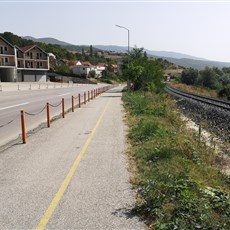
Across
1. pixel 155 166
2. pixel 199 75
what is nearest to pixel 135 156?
pixel 155 166

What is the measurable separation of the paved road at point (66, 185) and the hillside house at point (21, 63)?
7248 centimetres

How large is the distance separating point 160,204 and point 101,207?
3.26 feet

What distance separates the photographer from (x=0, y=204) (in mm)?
5805

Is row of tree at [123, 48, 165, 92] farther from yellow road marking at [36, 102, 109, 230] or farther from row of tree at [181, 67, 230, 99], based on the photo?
row of tree at [181, 67, 230, 99]

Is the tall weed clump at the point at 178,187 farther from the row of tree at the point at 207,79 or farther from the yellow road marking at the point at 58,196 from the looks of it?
the row of tree at the point at 207,79

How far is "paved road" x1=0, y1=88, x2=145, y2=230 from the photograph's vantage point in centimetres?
516

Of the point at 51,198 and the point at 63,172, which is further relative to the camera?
the point at 63,172

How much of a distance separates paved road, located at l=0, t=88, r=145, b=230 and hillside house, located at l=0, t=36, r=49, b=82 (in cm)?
7248

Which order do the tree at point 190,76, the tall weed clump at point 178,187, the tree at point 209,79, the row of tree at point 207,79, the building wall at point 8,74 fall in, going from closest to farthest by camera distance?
the tall weed clump at point 178,187 → the building wall at point 8,74 → the row of tree at point 207,79 → the tree at point 209,79 → the tree at point 190,76

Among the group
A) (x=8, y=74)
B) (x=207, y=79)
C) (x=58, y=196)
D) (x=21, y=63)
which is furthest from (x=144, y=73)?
(x=207, y=79)

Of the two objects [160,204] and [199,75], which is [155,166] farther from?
[199,75]

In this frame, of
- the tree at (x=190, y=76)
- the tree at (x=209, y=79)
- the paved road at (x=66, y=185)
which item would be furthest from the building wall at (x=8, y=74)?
the paved road at (x=66, y=185)

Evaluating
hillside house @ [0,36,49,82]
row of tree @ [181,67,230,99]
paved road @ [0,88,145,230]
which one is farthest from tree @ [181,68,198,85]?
paved road @ [0,88,145,230]

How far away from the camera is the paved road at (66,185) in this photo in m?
5.16
